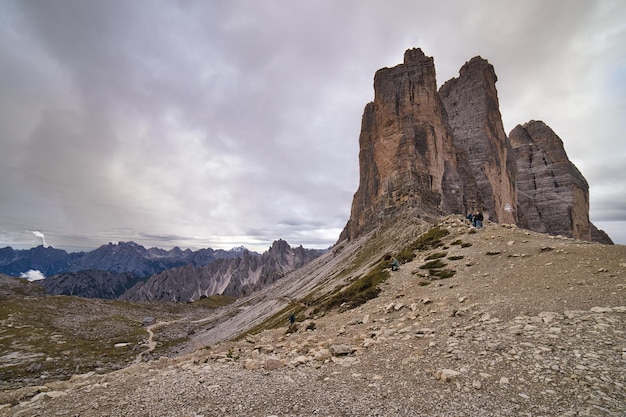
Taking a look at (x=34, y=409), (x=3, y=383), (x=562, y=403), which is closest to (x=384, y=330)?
(x=562, y=403)

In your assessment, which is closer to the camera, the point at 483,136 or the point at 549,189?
the point at 483,136

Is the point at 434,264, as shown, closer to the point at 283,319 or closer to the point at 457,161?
the point at 283,319

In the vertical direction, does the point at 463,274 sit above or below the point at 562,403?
above

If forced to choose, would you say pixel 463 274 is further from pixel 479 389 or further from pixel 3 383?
pixel 3 383

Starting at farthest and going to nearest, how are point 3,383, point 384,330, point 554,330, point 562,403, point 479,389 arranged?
point 3,383 < point 384,330 < point 554,330 < point 479,389 < point 562,403

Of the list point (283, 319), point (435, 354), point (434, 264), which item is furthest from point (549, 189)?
point (435, 354)

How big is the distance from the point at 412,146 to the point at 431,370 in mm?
100864

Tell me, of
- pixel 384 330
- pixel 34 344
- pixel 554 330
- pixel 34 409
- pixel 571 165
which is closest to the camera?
pixel 34 409

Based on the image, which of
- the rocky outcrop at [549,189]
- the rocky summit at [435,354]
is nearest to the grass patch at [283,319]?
A: the rocky summit at [435,354]

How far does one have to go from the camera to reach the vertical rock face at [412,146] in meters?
97.3

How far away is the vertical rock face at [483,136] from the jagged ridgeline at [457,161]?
0.41m

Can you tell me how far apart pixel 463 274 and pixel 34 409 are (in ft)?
84.5

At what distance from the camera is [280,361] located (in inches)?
478

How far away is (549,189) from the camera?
132875mm
